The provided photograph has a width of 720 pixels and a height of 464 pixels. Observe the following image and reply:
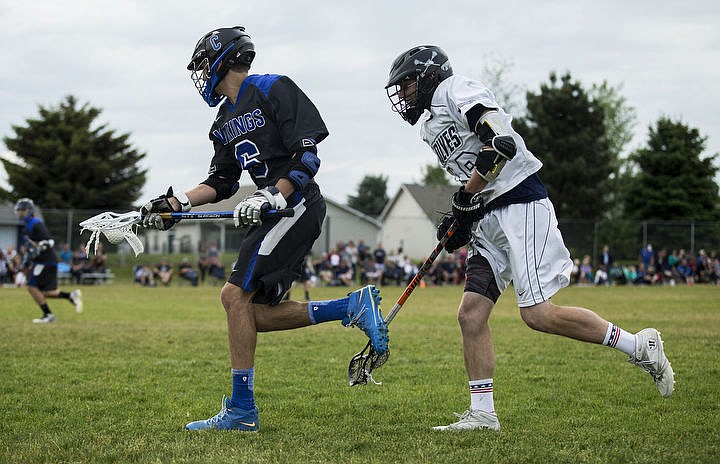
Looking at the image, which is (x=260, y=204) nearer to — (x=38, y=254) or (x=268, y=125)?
(x=268, y=125)

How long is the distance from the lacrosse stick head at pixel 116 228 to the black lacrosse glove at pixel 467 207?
206cm

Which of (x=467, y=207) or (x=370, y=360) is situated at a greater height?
(x=467, y=207)

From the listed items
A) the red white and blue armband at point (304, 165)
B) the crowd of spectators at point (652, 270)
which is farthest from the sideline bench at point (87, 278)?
the red white and blue armband at point (304, 165)

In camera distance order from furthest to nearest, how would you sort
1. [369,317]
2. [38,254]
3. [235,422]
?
[38,254] < [369,317] < [235,422]

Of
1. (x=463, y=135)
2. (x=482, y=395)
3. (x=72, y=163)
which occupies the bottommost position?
(x=482, y=395)

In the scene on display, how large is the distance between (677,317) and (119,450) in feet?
39.6

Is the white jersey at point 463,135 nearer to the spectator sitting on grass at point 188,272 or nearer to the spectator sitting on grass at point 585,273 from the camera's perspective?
the spectator sitting on grass at point 188,272

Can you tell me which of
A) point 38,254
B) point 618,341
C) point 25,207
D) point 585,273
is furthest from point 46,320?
point 585,273

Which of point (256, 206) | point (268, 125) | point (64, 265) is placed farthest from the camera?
point (64, 265)

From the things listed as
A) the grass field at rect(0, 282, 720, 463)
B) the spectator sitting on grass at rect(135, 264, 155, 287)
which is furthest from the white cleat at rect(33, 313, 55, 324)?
the spectator sitting on grass at rect(135, 264, 155, 287)

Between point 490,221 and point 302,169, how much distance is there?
1.21 meters

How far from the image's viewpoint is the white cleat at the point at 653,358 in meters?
4.85

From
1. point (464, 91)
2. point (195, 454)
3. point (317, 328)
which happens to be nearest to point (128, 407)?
point (195, 454)

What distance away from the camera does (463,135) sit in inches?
194
